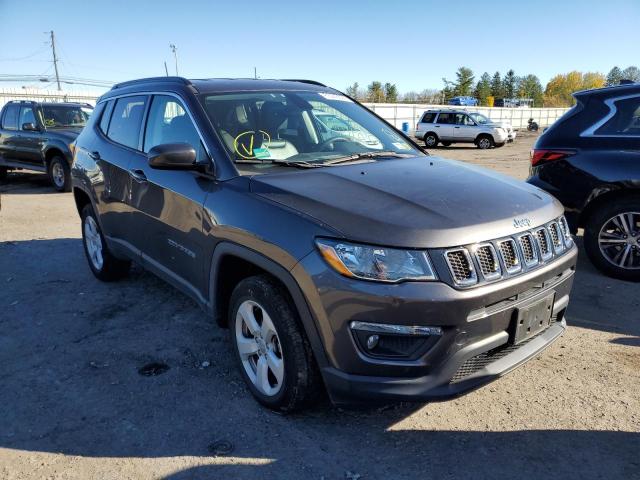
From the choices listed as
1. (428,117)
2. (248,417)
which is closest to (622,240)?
(248,417)

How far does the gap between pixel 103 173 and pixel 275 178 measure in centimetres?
229

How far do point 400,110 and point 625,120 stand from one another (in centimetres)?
3063

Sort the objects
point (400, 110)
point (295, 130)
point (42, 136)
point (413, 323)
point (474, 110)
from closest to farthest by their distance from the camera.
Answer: point (413, 323)
point (295, 130)
point (42, 136)
point (400, 110)
point (474, 110)

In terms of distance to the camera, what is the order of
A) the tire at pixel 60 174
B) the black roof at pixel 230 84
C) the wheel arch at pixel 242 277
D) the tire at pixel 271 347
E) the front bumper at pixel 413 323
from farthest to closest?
1. the tire at pixel 60 174
2. the black roof at pixel 230 84
3. the tire at pixel 271 347
4. the wheel arch at pixel 242 277
5. the front bumper at pixel 413 323

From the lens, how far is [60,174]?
11133 millimetres

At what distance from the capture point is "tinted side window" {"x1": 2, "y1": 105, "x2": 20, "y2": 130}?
1184 centimetres

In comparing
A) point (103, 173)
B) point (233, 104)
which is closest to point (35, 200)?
point (103, 173)

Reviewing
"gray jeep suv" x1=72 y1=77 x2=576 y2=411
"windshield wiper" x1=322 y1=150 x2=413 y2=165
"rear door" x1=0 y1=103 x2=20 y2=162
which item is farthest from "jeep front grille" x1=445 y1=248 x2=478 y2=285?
"rear door" x1=0 y1=103 x2=20 y2=162

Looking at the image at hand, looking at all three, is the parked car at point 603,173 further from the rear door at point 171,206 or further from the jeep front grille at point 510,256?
the rear door at point 171,206

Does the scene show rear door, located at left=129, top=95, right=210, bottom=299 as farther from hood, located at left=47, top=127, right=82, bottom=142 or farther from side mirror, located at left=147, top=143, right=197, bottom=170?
hood, located at left=47, top=127, right=82, bottom=142

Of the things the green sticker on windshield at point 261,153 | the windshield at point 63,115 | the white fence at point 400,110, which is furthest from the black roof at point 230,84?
the white fence at point 400,110

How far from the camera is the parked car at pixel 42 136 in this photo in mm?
10969

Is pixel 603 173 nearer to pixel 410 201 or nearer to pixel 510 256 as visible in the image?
pixel 510 256

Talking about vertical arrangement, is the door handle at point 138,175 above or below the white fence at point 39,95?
below
